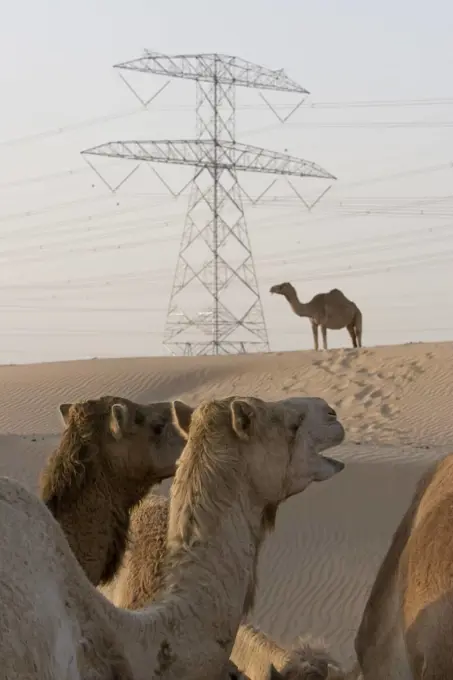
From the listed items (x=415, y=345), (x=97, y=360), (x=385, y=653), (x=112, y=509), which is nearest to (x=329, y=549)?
(x=112, y=509)

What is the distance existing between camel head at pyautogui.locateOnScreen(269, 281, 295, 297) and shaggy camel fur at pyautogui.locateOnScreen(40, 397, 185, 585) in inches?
903

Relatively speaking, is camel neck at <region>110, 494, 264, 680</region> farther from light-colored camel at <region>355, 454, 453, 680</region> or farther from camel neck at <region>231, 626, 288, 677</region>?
camel neck at <region>231, 626, 288, 677</region>

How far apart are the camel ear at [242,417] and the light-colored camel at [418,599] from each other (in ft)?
2.24

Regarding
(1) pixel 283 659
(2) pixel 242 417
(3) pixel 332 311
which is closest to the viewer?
(2) pixel 242 417

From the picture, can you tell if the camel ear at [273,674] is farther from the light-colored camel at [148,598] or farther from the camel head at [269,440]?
the camel head at [269,440]

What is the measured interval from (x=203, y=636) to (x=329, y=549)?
971cm

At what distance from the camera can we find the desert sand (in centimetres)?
1280

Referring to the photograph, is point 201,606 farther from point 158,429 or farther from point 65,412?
point 65,412

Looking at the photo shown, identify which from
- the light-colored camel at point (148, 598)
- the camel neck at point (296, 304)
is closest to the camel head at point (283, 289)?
the camel neck at point (296, 304)

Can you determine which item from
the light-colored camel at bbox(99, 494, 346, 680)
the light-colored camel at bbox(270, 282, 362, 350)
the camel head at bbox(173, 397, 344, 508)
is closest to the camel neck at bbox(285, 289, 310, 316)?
the light-colored camel at bbox(270, 282, 362, 350)

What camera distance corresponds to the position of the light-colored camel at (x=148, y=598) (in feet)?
15.4

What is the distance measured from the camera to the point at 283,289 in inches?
1137

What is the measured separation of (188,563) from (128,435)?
1593 millimetres

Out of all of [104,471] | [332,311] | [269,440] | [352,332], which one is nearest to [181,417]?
[269,440]
